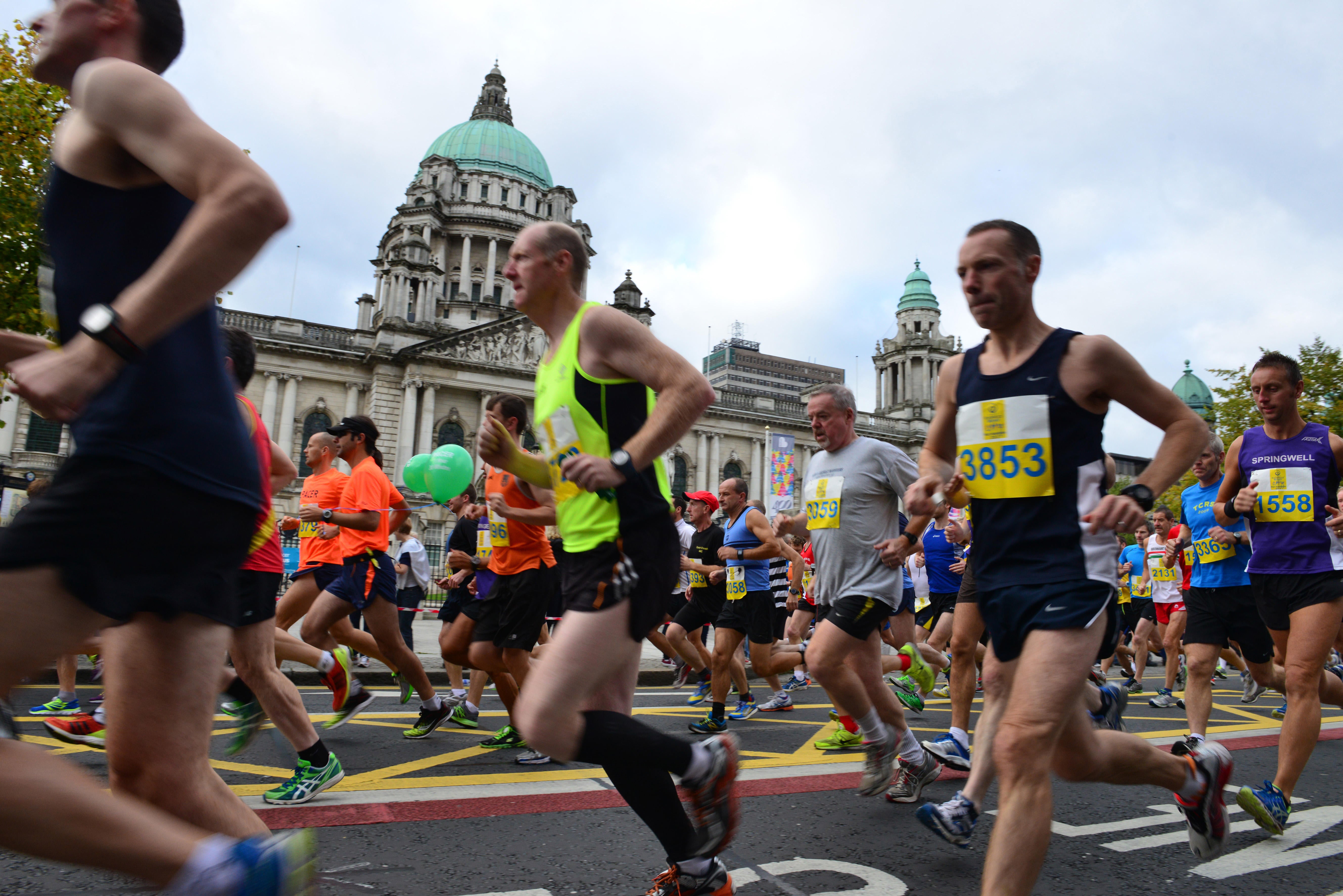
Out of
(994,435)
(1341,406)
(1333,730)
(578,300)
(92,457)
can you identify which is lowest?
(1333,730)

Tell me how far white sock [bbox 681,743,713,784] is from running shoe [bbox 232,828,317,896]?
4.13 ft

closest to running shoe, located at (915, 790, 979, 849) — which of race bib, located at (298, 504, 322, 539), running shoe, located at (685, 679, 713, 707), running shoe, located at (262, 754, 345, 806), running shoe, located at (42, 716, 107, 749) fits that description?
running shoe, located at (262, 754, 345, 806)

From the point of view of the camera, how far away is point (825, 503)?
5273 mm

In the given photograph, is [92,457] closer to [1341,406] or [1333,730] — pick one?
[1333,730]

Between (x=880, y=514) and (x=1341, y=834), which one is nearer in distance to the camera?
(x=1341, y=834)

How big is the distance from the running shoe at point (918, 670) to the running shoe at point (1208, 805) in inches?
123

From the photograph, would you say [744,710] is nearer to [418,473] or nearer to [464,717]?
[464,717]

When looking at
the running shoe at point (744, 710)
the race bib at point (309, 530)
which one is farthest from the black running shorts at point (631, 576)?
the running shoe at point (744, 710)

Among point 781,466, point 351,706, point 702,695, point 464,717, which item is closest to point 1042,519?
point 351,706

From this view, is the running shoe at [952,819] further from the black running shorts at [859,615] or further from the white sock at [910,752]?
the black running shorts at [859,615]

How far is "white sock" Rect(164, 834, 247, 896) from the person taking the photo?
1470 mm

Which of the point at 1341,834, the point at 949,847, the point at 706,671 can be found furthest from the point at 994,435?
the point at 706,671

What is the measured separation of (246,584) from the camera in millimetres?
4496

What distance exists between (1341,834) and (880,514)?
99.6 inches
